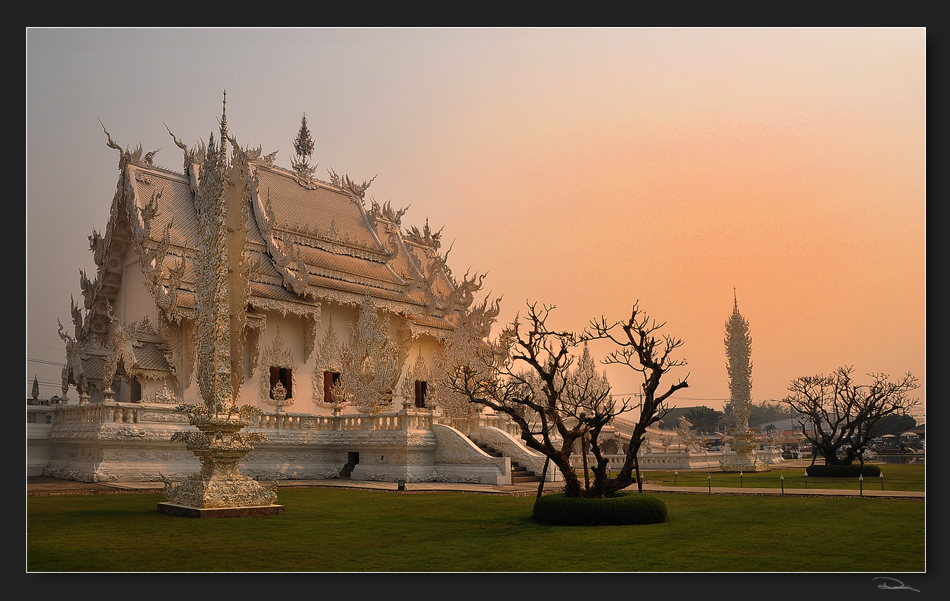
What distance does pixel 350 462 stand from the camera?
19.8 metres

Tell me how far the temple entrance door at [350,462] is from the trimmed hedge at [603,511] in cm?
1029

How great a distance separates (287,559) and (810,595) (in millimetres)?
4503

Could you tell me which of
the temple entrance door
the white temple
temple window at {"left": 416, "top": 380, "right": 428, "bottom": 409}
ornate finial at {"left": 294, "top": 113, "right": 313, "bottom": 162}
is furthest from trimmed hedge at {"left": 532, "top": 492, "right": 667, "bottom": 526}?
ornate finial at {"left": 294, "top": 113, "right": 313, "bottom": 162}

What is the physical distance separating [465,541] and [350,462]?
11411 mm

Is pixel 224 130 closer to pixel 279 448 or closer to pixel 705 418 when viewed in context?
pixel 279 448

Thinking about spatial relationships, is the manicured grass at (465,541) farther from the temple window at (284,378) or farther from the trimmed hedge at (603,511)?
the temple window at (284,378)

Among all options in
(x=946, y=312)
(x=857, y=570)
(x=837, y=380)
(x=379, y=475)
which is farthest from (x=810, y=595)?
(x=837, y=380)

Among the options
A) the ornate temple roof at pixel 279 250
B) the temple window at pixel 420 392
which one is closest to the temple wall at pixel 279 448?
the ornate temple roof at pixel 279 250

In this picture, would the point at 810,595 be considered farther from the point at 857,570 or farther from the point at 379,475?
the point at 379,475

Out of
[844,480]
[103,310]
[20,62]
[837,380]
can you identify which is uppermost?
[20,62]

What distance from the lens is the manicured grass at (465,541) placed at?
25.0 ft

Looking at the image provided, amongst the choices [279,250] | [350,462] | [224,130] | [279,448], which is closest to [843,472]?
[350,462]

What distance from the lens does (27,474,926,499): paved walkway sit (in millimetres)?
13953

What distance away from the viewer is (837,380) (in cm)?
2170
